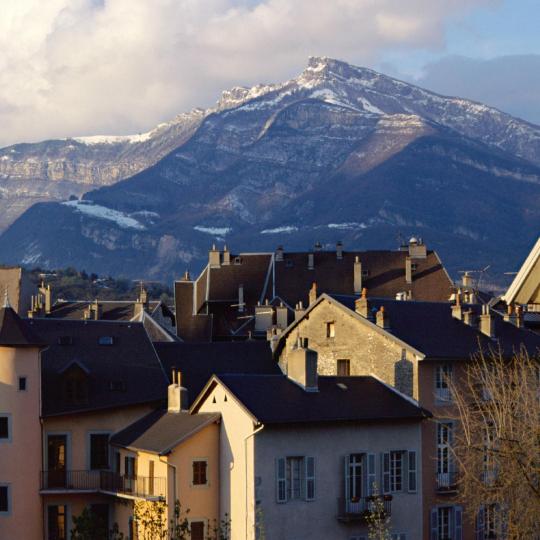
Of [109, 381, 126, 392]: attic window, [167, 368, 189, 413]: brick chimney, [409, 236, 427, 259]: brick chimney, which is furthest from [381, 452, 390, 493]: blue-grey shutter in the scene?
[409, 236, 427, 259]: brick chimney

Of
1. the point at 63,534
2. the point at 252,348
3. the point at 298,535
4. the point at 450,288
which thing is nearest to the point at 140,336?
the point at 252,348

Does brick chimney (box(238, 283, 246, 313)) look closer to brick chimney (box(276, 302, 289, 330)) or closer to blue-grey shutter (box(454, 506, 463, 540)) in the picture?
brick chimney (box(276, 302, 289, 330))

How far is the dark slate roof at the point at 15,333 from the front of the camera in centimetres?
6531

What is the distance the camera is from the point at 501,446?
4778 cm

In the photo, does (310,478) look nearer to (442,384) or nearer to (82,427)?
(442,384)

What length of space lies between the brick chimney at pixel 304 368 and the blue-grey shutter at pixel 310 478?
3.12m

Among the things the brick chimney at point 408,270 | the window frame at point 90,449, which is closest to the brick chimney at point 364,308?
the window frame at point 90,449

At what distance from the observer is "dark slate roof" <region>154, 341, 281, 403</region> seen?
7069 cm

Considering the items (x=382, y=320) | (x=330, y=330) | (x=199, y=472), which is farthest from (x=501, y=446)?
(x=330, y=330)

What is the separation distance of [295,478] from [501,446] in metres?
14.5

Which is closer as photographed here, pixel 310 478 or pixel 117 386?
pixel 310 478

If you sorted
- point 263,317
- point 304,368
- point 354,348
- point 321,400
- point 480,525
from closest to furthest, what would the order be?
point 321,400, point 304,368, point 480,525, point 354,348, point 263,317

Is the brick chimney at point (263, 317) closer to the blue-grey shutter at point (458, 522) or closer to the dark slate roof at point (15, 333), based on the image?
the dark slate roof at point (15, 333)

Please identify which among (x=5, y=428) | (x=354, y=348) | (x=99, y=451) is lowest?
(x=99, y=451)
